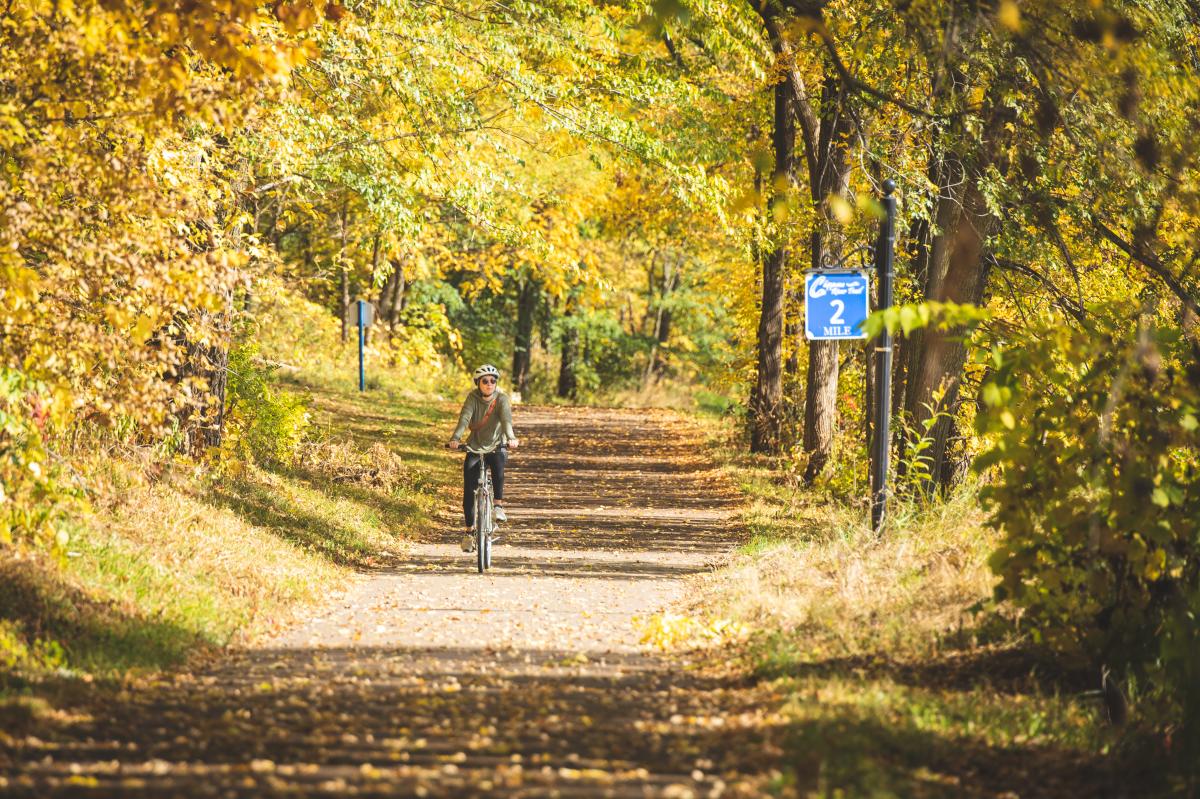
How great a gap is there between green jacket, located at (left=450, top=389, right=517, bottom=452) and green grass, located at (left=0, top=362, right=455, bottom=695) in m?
1.81

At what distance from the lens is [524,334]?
144 ft

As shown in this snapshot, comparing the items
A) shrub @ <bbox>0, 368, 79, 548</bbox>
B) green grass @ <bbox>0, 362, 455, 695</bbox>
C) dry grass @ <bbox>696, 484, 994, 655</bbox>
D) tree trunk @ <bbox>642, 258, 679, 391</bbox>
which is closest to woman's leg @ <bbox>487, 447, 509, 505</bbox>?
green grass @ <bbox>0, 362, 455, 695</bbox>

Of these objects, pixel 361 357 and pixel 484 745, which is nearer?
pixel 484 745

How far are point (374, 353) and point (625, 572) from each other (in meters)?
24.0

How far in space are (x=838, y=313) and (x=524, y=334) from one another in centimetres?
3258

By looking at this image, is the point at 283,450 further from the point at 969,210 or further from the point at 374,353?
the point at 374,353

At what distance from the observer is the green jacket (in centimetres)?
1255

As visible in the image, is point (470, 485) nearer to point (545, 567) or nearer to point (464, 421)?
point (464, 421)

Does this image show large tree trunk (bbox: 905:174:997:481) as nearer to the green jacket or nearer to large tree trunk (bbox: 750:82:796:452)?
the green jacket

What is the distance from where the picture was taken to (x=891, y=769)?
537cm

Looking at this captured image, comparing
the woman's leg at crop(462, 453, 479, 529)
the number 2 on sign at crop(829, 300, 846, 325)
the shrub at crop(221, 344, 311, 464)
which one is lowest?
the woman's leg at crop(462, 453, 479, 529)

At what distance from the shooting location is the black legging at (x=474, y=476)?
1261cm

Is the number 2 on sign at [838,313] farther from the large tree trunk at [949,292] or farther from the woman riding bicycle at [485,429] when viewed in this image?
the woman riding bicycle at [485,429]

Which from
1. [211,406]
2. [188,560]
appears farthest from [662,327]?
[188,560]
